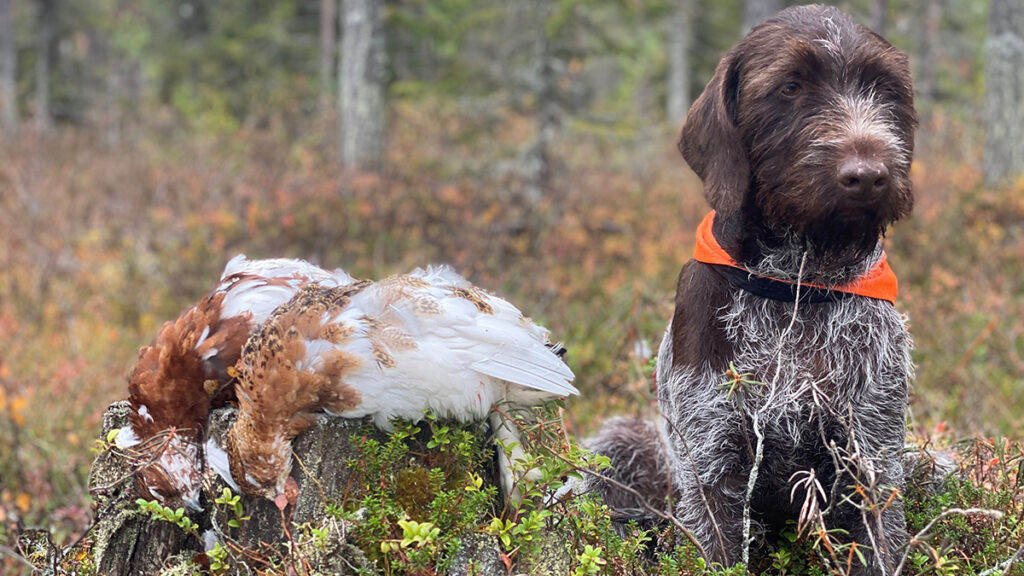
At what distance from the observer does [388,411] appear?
8.63ft

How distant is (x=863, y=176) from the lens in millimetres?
2490

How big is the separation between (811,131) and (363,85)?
33.3ft

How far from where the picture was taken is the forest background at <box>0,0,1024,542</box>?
5.99 m

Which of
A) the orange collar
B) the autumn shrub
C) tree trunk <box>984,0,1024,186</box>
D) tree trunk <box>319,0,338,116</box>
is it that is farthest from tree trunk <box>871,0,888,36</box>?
the orange collar

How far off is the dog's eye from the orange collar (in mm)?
529

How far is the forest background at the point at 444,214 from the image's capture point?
19.6 ft

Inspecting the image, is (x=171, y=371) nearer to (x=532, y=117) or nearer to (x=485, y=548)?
(x=485, y=548)

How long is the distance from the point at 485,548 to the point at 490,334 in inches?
25.6

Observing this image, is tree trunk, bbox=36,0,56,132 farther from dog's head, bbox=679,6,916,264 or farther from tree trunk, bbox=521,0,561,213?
dog's head, bbox=679,6,916,264

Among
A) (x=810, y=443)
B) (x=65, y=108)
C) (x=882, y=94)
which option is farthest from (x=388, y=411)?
(x=65, y=108)

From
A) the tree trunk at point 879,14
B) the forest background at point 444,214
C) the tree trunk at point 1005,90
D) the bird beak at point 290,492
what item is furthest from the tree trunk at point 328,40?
the bird beak at point 290,492

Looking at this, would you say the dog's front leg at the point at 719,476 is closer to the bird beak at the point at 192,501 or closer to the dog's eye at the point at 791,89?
the dog's eye at the point at 791,89

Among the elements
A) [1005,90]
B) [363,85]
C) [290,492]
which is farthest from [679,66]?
[290,492]

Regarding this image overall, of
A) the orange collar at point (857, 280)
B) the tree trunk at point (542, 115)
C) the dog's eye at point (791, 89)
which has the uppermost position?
the dog's eye at point (791, 89)
